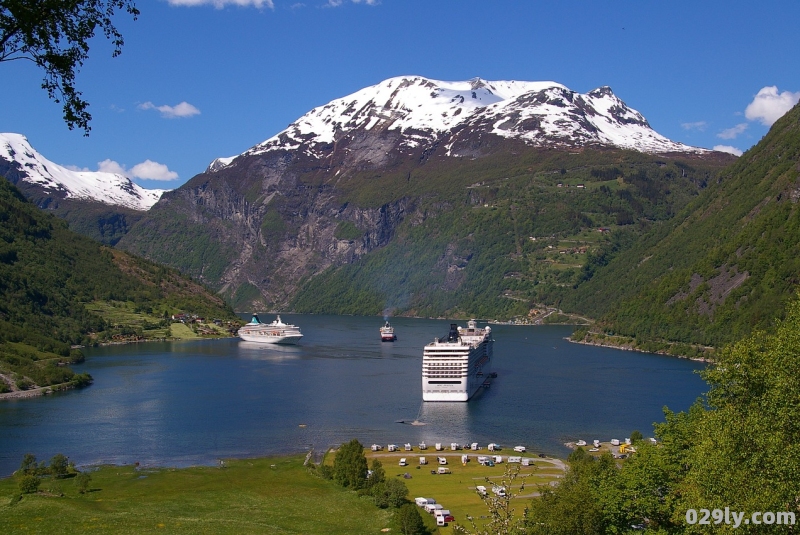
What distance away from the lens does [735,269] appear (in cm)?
15400

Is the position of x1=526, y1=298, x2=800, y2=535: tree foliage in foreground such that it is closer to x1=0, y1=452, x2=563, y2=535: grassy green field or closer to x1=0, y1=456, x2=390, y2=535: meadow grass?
x1=0, y1=452, x2=563, y2=535: grassy green field

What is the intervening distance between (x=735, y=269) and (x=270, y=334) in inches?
4024

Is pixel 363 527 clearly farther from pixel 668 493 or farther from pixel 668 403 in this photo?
pixel 668 403

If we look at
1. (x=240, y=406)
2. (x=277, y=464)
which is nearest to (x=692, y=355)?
(x=240, y=406)

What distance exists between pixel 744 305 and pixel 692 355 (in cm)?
1325

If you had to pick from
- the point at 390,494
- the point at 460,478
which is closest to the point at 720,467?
the point at 390,494

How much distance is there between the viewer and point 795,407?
83.2 feet

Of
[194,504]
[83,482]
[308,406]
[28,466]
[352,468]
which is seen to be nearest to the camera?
[194,504]

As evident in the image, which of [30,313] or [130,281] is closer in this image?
[30,313]

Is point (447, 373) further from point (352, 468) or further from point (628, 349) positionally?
point (628, 349)

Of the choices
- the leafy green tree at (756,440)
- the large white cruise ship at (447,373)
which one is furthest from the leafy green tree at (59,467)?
the large white cruise ship at (447,373)

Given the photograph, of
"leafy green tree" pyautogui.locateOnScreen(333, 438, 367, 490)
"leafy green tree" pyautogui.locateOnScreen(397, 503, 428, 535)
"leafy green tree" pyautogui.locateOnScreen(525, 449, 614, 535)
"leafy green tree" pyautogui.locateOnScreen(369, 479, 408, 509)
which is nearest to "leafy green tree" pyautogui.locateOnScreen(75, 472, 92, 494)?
"leafy green tree" pyautogui.locateOnScreen(333, 438, 367, 490)

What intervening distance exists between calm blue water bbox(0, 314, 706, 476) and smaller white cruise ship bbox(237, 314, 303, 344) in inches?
1318

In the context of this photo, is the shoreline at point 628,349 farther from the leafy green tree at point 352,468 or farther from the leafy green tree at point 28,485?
the leafy green tree at point 28,485
